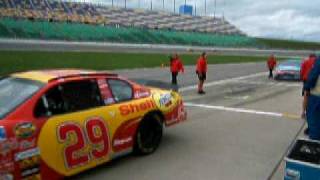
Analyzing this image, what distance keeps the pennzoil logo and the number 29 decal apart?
0.39 m

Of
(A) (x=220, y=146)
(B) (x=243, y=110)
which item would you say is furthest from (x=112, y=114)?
(B) (x=243, y=110)

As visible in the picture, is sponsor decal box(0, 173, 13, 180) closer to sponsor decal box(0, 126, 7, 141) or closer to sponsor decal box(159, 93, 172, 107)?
sponsor decal box(0, 126, 7, 141)

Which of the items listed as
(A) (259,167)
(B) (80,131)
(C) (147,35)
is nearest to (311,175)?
(A) (259,167)

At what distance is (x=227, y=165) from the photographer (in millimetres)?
6801

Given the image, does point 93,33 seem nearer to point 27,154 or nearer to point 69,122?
Answer: point 69,122

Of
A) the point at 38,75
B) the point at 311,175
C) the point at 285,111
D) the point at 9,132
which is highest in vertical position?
the point at 38,75

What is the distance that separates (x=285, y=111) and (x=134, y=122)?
22.1ft

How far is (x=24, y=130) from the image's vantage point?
5.06 metres

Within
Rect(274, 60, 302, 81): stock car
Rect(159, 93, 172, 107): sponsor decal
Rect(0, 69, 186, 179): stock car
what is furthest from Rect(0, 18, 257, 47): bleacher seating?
Rect(0, 69, 186, 179): stock car

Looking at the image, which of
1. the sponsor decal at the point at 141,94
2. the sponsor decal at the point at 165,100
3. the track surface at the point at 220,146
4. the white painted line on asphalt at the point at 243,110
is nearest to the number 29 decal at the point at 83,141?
the track surface at the point at 220,146

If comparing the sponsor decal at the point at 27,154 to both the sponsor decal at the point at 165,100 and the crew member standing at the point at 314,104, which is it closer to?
the sponsor decal at the point at 165,100

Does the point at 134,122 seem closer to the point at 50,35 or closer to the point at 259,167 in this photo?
the point at 259,167

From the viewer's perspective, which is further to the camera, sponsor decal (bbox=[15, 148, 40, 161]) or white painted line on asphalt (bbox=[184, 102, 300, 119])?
white painted line on asphalt (bbox=[184, 102, 300, 119])

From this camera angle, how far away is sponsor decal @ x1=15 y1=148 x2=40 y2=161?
194 inches
